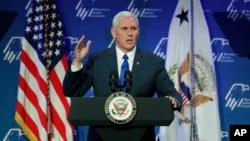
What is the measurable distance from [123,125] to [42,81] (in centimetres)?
210

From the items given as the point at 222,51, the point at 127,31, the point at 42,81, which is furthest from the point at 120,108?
the point at 222,51

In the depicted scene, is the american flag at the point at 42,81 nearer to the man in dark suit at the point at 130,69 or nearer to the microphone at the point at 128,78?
the man in dark suit at the point at 130,69

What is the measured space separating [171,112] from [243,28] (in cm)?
248

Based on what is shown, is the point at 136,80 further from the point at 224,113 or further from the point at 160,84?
the point at 224,113

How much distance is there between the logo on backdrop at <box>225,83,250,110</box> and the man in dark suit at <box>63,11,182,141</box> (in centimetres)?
196

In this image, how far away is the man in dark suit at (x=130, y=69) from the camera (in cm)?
251

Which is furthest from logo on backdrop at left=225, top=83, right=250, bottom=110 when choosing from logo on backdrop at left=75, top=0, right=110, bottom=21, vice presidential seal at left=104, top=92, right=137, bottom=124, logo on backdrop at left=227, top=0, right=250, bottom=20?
vice presidential seal at left=104, top=92, right=137, bottom=124

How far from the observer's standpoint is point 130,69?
254 centimetres

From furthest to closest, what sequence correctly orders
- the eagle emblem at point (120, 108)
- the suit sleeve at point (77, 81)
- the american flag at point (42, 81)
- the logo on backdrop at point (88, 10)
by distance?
the logo on backdrop at point (88, 10) → the american flag at point (42, 81) → the suit sleeve at point (77, 81) → the eagle emblem at point (120, 108)

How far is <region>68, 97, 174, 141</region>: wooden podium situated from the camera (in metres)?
2.17

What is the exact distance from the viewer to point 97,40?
4.36 meters

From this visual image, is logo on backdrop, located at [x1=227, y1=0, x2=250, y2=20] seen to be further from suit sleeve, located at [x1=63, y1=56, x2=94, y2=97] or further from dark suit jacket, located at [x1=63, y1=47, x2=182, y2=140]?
suit sleeve, located at [x1=63, y1=56, x2=94, y2=97]

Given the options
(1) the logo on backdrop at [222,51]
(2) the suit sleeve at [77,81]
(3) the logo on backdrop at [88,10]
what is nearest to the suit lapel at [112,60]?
(2) the suit sleeve at [77,81]

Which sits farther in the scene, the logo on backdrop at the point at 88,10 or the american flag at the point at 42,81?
the logo on backdrop at the point at 88,10
